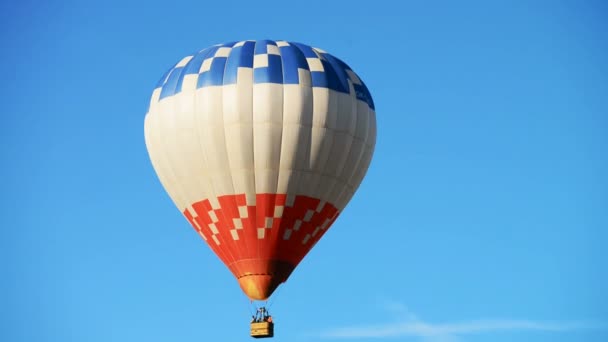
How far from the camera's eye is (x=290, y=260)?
98.7 feet

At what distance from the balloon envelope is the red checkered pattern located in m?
0.02

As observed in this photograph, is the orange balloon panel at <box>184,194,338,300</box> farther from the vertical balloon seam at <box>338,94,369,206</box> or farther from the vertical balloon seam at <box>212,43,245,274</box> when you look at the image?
the vertical balloon seam at <box>338,94,369,206</box>

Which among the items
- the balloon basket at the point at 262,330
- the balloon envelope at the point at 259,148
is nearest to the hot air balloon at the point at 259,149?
the balloon envelope at the point at 259,148

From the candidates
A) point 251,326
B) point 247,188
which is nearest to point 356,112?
point 247,188

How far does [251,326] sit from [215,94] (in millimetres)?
4747

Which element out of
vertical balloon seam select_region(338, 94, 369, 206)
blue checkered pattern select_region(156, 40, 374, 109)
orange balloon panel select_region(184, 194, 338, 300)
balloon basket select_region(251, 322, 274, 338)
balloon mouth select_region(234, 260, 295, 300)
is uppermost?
blue checkered pattern select_region(156, 40, 374, 109)

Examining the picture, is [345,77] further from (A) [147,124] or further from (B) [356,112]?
(A) [147,124]

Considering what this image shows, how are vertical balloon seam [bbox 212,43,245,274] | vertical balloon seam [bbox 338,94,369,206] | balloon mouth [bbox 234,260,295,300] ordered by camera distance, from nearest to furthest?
vertical balloon seam [bbox 212,43,245,274], balloon mouth [bbox 234,260,295,300], vertical balloon seam [bbox 338,94,369,206]

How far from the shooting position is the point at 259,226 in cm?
2970

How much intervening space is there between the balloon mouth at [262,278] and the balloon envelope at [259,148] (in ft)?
0.07

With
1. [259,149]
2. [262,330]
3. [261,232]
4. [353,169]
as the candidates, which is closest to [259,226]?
[261,232]

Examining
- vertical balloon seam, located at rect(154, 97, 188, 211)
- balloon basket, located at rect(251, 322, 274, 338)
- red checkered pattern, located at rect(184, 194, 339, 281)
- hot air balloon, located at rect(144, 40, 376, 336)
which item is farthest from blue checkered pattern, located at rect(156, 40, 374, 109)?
balloon basket, located at rect(251, 322, 274, 338)

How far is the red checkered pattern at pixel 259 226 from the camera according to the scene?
29609mm

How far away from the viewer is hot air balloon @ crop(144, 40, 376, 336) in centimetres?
2931
